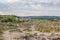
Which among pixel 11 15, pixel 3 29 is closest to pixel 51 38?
pixel 3 29

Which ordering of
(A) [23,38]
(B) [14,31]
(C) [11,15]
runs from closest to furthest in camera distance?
(A) [23,38], (B) [14,31], (C) [11,15]

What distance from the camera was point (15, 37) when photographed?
12.3 metres

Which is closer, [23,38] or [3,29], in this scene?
[23,38]

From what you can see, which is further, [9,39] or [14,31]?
[14,31]

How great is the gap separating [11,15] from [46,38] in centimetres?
721

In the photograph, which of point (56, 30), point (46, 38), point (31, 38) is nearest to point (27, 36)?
point (31, 38)

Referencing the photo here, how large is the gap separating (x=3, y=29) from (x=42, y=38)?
3.65 metres

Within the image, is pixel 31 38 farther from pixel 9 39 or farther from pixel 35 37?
pixel 9 39

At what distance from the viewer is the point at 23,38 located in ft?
38.8

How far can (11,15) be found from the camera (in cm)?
1862

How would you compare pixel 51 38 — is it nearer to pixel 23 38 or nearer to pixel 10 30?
pixel 23 38

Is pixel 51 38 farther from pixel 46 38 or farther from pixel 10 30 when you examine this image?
pixel 10 30

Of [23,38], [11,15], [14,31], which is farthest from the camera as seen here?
[11,15]

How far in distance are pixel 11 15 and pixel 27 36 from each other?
22.3 ft
